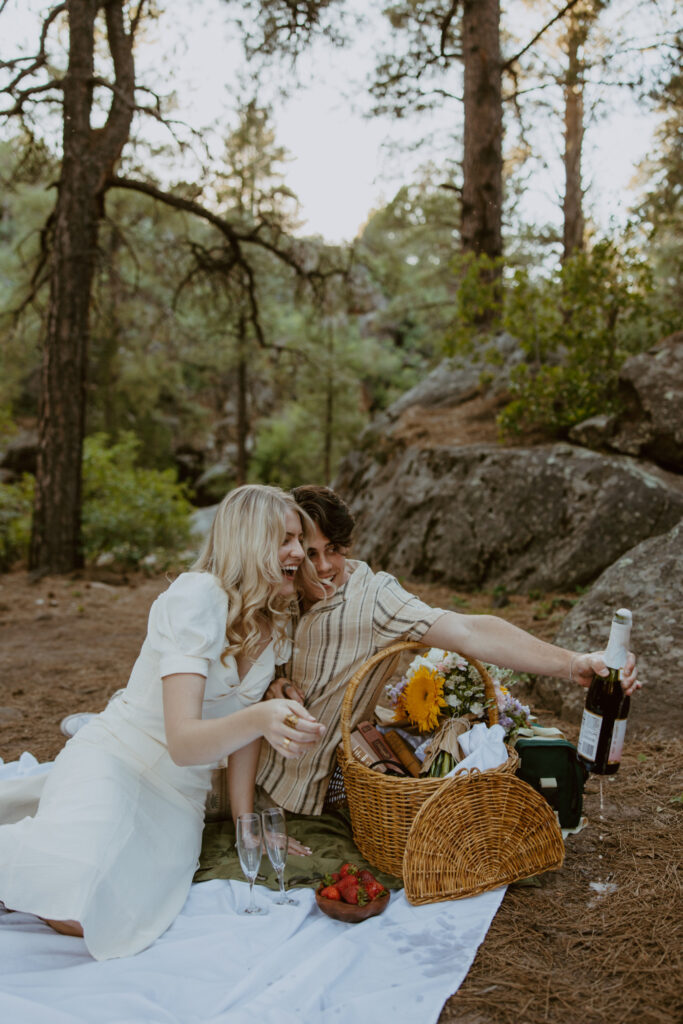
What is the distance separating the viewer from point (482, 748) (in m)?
2.73

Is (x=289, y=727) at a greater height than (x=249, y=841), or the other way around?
(x=289, y=727)

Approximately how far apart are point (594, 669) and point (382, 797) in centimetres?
83

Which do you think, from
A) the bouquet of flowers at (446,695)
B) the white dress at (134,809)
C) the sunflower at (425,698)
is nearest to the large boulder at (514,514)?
the bouquet of flowers at (446,695)

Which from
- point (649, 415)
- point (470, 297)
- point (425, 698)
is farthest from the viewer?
point (470, 297)

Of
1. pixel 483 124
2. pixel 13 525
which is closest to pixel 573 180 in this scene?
pixel 483 124

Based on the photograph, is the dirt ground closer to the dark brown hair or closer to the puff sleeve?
the puff sleeve

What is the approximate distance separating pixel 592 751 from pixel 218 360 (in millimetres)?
17135

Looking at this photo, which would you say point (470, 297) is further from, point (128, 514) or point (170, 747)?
point (170, 747)

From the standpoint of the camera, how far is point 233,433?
25.2 m

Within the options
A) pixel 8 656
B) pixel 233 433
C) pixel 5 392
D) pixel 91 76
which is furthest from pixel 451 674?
pixel 233 433

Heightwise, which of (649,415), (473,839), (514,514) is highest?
(649,415)

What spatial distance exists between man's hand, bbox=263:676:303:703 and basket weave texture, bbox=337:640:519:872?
0.25 metres

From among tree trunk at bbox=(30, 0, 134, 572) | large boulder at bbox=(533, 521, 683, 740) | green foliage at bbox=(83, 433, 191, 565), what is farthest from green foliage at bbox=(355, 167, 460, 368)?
green foliage at bbox=(83, 433, 191, 565)

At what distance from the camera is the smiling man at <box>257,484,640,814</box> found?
9.65 feet
